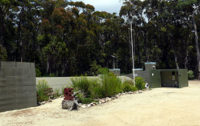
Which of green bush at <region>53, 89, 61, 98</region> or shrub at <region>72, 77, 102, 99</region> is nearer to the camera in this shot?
shrub at <region>72, 77, 102, 99</region>

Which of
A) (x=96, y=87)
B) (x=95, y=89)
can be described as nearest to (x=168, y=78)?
(x=96, y=87)

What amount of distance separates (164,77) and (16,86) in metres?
16.5

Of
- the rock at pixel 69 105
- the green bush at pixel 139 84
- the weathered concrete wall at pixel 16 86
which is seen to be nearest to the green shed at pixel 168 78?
the green bush at pixel 139 84

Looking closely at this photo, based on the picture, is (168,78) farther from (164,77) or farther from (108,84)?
(108,84)

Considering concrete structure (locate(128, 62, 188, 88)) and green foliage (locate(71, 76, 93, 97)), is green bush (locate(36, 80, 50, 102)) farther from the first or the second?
concrete structure (locate(128, 62, 188, 88))

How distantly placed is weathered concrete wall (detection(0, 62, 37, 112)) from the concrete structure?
12.7 m

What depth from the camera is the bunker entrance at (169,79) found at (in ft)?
68.8

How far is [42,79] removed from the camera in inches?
526

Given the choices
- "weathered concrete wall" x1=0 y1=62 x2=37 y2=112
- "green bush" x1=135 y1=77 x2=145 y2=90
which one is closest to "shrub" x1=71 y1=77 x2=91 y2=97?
"weathered concrete wall" x1=0 y1=62 x2=37 y2=112

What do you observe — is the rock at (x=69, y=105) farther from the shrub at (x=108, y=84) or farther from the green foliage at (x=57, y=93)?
the green foliage at (x=57, y=93)

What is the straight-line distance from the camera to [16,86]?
9.91 meters

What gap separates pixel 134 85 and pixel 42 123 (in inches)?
446

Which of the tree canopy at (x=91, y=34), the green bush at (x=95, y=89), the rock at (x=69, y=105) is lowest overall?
the rock at (x=69, y=105)

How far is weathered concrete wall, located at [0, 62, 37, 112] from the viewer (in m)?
9.35
